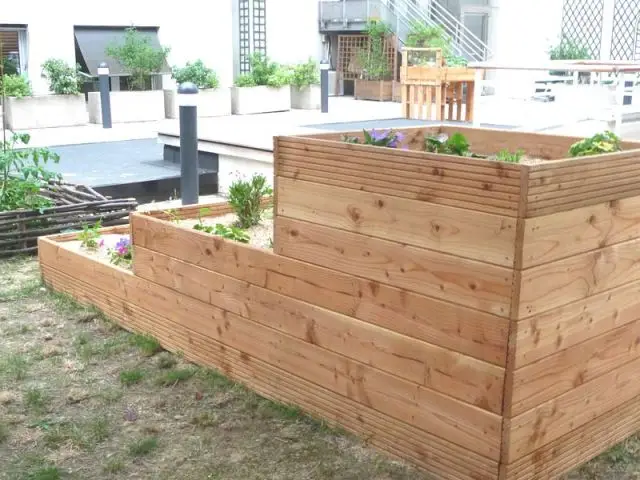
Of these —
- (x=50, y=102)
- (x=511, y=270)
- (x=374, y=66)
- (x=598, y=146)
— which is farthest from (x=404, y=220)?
(x=374, y=66)

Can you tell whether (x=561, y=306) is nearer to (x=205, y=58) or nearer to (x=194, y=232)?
(x=194, y=232)

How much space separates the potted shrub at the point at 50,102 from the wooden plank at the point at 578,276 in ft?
42.7

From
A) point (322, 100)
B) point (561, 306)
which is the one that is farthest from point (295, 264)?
point (322, 100)

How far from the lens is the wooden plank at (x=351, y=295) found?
2660 mm

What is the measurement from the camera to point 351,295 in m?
3.07

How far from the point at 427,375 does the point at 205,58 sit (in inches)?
676

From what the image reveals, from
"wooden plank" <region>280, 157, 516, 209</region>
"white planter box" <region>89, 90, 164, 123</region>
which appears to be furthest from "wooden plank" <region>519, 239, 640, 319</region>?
"white planter box" <region>89, 90, 164, 123</region>

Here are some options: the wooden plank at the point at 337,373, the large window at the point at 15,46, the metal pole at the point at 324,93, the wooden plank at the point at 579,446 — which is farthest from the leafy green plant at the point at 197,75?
the wooden plank at the point at 579,446

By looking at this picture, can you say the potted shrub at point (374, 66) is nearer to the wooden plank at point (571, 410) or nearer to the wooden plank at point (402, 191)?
the wooden plank at point (402, 191)

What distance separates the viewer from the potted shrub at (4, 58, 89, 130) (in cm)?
1422

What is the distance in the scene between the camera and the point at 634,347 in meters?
3.08

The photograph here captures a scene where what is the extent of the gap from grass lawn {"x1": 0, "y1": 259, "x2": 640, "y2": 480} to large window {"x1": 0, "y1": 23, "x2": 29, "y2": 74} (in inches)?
527

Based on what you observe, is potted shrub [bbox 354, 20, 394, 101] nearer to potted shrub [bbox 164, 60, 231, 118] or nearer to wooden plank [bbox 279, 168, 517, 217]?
potted shrub [bbox 164, 60, 231, 118]

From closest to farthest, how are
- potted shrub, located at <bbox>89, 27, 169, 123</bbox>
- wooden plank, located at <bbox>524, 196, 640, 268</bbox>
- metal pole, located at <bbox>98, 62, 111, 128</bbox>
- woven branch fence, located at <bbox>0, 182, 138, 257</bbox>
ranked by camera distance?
Answer: wooden plank, located at <bbox>524, 196, 640, 268</bbox>, woven branch fence, located at <bbox>0, 182, 138, 257</bbox>, metal pole, located at <bbox>98, 62, 111, 128</bbox>, potted shrub, located at <bbox>89, 27, 169, 123</bbox>
